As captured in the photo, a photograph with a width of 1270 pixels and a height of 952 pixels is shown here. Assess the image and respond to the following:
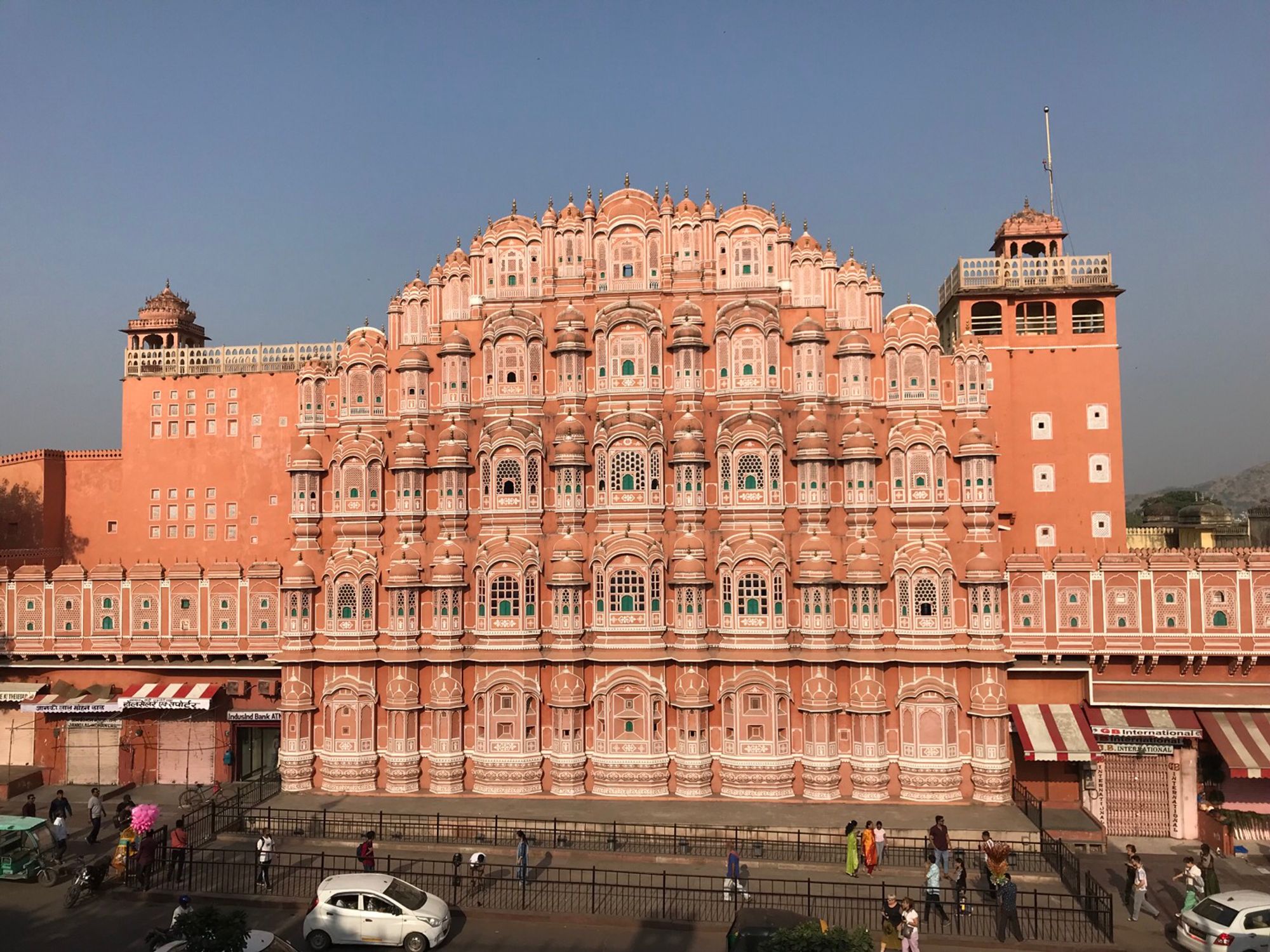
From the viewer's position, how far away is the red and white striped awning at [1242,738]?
27.6m

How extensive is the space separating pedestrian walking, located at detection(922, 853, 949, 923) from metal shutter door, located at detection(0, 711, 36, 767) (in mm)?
31243

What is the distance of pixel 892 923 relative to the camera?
1939cm

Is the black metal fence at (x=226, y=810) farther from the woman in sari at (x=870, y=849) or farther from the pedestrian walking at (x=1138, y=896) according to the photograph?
the pedestrian walking at (x=1138, y=896)

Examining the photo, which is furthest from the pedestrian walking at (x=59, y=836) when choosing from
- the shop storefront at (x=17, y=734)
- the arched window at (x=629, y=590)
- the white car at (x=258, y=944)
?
the arched window at (x=629, y=590)

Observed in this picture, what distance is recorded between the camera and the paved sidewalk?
2694 centimetres

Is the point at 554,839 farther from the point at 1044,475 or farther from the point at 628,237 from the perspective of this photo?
the point at 1044,475

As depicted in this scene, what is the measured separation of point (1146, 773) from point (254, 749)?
99.5 feet

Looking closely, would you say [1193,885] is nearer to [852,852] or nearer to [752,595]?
[852,852]

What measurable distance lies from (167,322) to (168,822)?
2668cm

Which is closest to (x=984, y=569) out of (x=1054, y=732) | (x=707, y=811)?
(x=1054, y=732)

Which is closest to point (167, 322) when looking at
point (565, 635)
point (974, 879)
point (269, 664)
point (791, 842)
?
point (269, 664)

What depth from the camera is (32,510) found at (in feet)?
138

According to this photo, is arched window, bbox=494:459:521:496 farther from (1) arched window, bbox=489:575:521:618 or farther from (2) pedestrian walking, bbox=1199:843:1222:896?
(2) pedestrian walking, bbox=1199:843:1222:896

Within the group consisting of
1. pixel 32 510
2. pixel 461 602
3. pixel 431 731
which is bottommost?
pixel 431 731
